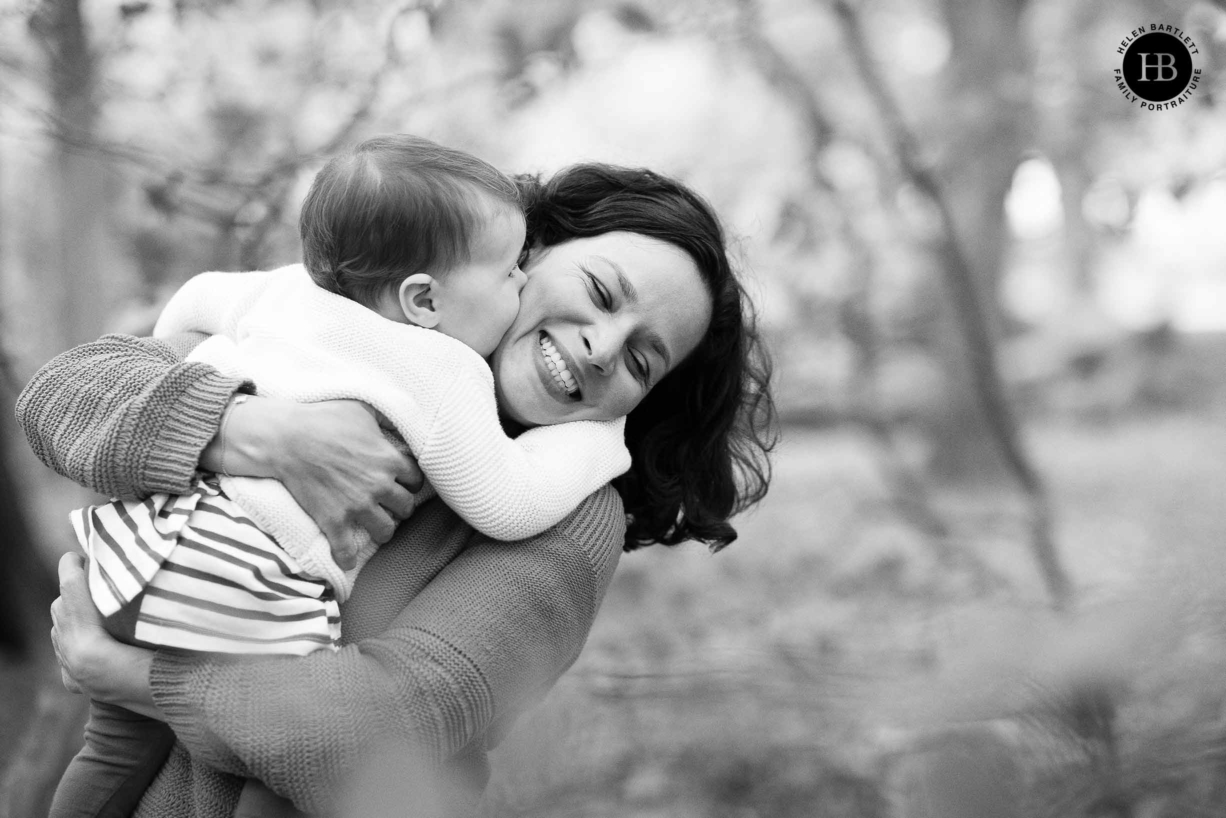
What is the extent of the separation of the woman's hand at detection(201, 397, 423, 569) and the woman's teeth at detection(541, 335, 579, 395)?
27 cm

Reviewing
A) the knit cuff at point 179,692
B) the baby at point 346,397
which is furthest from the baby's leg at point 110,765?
the knit cuff at point 179,692

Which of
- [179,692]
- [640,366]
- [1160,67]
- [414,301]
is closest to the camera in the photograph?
[179,692]

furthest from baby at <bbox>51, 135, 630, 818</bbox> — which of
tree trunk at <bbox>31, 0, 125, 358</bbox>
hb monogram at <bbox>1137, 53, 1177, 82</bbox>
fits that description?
hb monogram at <bbox>1137, 53, 1177, 82</bbox>

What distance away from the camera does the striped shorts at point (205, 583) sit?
129cm

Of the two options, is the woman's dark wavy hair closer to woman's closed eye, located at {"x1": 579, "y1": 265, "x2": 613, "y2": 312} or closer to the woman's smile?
woman's closed eye, located at {"x1": 579, "y1": 265, "x2": 613, "y2": 312}

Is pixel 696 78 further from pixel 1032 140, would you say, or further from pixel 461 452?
pixel 461 452

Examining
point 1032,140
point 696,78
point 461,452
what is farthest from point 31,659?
point 1032,140

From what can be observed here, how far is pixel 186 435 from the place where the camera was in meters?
1.36

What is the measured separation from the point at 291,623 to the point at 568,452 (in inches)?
17.2

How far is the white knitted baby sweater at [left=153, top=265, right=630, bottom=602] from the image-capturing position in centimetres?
137

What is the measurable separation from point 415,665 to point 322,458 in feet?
0.93

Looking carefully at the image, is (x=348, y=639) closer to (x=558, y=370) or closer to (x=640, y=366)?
(x=558, y=370)

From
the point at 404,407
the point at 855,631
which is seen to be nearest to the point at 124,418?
the point at 404,407

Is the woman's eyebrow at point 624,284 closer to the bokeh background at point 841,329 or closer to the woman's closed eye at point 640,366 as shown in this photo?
the woman's closed eye at point 640,366
